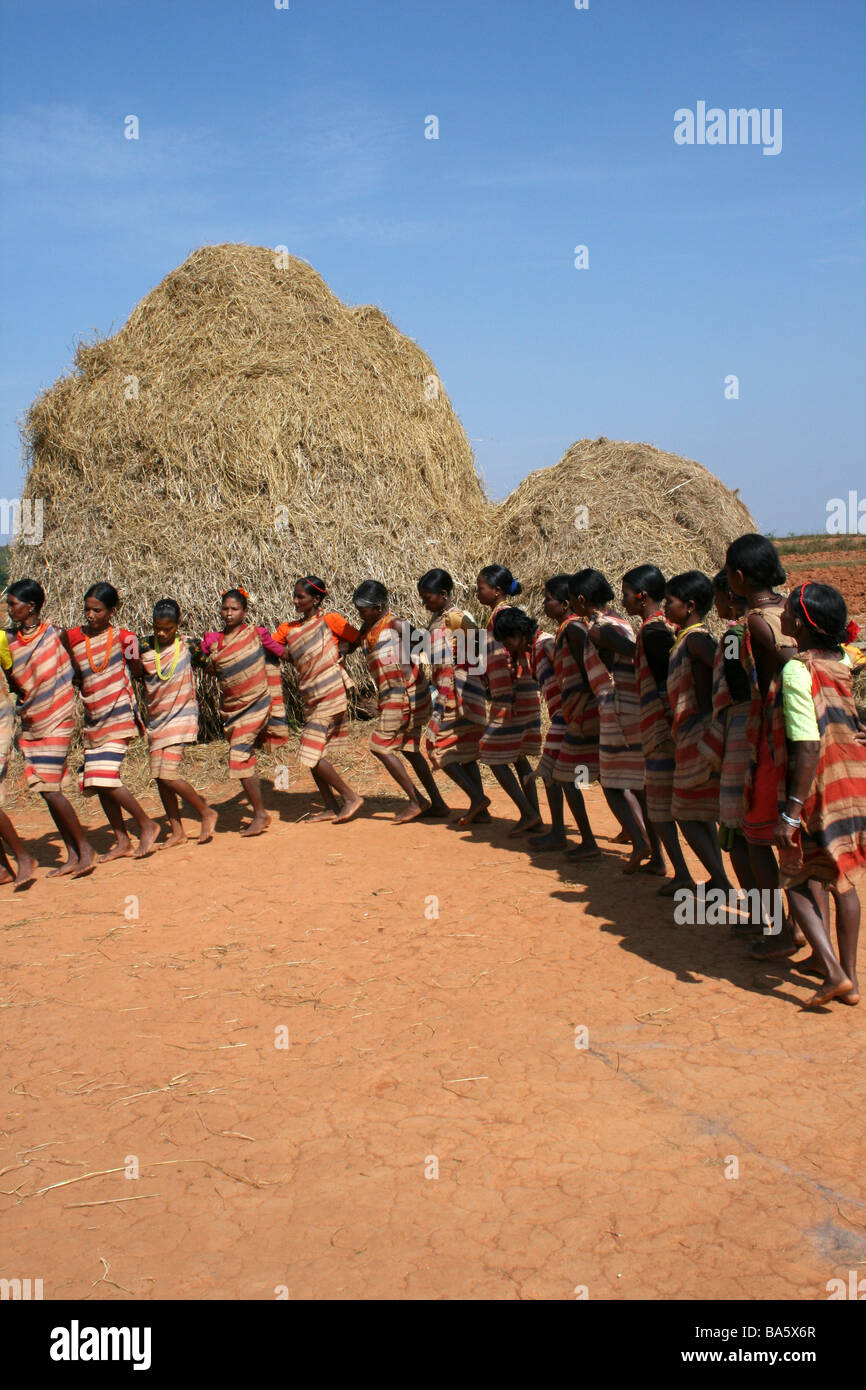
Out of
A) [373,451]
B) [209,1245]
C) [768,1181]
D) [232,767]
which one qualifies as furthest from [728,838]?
[373,451]

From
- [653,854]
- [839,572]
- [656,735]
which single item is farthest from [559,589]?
[839,572]

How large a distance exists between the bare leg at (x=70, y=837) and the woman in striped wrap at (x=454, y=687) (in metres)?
2.37

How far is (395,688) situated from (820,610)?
12.8 feet

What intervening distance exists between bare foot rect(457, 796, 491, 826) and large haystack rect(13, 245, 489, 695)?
3.11 metres

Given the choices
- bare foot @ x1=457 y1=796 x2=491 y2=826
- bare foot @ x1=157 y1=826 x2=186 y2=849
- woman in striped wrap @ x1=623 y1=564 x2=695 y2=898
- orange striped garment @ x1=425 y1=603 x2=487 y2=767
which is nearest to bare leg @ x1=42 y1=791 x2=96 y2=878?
bare foot @ x1=157 y1=826 x2=186 y2=849

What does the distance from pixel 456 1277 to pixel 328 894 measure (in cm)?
331

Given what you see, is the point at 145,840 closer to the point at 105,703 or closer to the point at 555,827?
the point at 105,703

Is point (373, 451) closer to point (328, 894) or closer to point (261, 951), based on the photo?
point (328, 894)

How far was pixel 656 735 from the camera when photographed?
5.14 metres

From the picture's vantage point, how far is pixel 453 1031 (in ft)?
13.2

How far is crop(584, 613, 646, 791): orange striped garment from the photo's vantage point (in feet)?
18.3

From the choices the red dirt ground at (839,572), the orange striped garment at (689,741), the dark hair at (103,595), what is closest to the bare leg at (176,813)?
the dark hair at (103,595)

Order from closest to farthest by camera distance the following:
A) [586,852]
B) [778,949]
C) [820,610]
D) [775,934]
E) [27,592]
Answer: [820,610] < [778,949] < [775,934] < [586,852] < [27,592]

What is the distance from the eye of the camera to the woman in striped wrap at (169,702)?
6930mm
